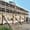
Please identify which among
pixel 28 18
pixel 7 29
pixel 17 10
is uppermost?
pixel 17 10

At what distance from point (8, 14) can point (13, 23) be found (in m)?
0.13

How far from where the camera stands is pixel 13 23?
1.10 meters

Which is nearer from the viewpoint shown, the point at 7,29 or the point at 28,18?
the point at 7,29

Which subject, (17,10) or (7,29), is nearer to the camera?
(7,29)

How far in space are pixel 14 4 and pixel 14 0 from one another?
0.19 feet

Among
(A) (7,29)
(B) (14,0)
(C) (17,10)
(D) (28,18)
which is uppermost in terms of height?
(B) (14,0)

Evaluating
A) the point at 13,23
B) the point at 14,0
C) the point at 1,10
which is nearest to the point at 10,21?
the point at 13,23

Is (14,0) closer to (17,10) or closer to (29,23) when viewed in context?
(17,10)

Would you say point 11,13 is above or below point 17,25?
above

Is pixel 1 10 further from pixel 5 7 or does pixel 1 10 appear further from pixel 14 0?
pixel 14 0

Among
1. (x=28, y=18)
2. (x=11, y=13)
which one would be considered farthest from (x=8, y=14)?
(x=28, y=18)

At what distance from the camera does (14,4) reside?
45.2 inches

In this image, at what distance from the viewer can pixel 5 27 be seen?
1.03m

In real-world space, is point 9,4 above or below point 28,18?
above
